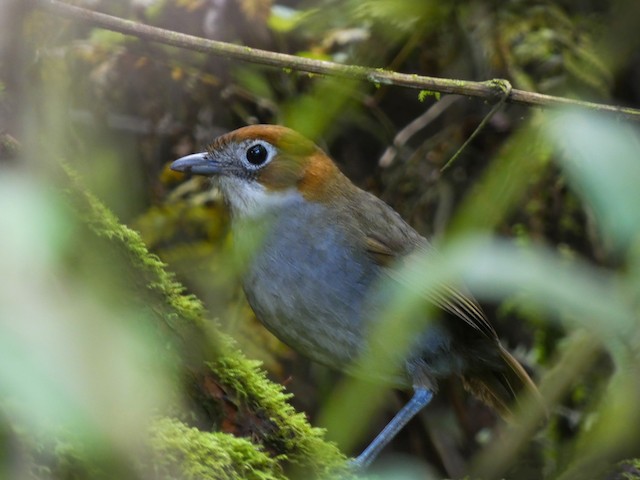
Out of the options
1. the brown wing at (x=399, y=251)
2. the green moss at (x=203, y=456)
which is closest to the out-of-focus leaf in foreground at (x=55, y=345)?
the green moss at (x=203, y=456)

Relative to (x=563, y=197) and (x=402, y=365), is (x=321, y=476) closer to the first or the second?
(x=402, y=365)

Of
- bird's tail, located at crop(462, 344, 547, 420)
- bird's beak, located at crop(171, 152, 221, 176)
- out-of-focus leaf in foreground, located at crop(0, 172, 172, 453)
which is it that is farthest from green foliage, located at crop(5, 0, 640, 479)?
bird's beak, located at crop(171, 152, 221, 176)

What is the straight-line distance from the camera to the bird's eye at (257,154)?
3.12 m

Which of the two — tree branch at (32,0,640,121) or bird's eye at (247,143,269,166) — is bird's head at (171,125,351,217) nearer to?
bird's eye at (247,143,269,166)

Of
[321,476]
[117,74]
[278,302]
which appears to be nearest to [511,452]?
[278,302]

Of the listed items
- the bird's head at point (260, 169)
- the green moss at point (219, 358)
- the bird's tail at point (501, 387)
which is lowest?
the green moss at point (219, 358)

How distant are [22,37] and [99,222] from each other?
45cm

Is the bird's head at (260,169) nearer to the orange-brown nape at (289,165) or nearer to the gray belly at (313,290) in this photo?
the orange-brown nape at (289,165)

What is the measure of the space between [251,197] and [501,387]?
4.09ft

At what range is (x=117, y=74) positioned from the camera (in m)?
4.26

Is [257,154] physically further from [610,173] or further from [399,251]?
[610,173]

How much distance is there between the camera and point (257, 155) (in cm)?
313

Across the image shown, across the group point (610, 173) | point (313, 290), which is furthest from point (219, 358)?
point (610, 173)

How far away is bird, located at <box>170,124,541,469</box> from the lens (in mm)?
2887
